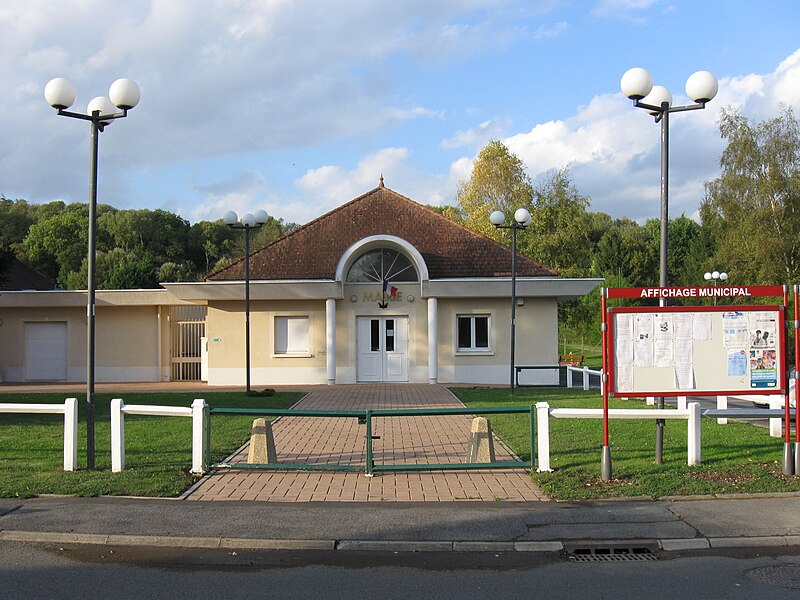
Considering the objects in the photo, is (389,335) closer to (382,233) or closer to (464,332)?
(464,332)

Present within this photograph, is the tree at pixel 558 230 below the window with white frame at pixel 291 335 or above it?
above

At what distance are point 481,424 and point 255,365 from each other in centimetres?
1737

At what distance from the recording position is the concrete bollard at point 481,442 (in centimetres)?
1062

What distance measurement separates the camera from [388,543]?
743 cm

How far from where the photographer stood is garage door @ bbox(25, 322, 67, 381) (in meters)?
30.1

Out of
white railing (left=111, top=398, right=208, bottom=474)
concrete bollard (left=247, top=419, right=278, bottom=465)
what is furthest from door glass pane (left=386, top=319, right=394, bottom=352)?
white railing (left=111, top=398, right=208, bottom=474)

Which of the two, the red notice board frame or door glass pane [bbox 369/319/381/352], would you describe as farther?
door glass pane [bbox 369/319/381/352]

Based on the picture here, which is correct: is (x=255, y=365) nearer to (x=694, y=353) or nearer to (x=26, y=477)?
(x=26, y=477)

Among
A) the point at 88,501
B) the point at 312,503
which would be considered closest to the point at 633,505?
the point at 312,503

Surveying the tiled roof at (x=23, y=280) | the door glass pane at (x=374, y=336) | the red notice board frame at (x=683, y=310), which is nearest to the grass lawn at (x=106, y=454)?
the red notice board frame at (x=683, y=310)

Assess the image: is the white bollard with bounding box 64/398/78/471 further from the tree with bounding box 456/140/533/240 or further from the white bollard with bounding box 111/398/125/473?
the tree with bounding box 456/140/533/240

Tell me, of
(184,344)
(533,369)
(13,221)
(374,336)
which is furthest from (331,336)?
(13,221)

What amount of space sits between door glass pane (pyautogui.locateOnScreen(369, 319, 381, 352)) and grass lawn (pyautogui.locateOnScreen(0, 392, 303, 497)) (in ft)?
34.4

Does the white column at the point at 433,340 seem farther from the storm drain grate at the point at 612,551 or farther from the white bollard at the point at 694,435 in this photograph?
the storm drain grate at the point at 612,551
